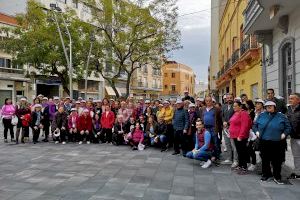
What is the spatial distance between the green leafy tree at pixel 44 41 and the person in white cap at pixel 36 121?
14.7m

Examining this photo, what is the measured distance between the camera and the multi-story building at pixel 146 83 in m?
67.7

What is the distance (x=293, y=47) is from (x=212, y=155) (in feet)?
15.5

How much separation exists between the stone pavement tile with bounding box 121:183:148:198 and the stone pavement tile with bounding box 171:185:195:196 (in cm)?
57

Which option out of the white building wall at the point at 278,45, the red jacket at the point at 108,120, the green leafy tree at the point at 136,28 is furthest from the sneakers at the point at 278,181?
the green leafy tree at the point at 136,28

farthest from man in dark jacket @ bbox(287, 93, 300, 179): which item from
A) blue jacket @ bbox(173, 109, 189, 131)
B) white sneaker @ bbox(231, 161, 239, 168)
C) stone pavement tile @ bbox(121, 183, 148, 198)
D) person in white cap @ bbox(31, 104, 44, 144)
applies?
person in white cap @ bbox(31, 104, 44, 144)

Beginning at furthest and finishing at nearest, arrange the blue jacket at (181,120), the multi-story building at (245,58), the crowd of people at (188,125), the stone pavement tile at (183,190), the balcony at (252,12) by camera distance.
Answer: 1. the multi-story building at (245,58)
2. the balcony at (252,12)
3. the blue jacket at (181,120)
4. the crowd of people at (188,125)
5. the stone pavement tile at (183,190)

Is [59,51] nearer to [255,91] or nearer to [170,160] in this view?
[255,91]

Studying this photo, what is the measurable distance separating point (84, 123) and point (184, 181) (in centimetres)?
703

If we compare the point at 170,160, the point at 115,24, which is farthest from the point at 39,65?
the point at 170,160

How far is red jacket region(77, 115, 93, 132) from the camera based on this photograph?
13.6 metres

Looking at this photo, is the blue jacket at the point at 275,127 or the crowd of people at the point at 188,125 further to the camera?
the crowd of people at the point at 188,125

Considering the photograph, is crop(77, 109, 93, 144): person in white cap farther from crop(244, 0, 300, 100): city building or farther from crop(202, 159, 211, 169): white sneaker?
crop(244, 0, 300, 100): city building

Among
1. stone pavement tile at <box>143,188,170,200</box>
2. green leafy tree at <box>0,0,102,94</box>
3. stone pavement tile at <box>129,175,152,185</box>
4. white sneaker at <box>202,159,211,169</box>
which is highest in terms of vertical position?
green leafy tree at <box>0,0,102,94</box>

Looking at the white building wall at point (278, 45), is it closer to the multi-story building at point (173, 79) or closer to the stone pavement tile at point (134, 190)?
the stone pavement tile at point (134, 190)
